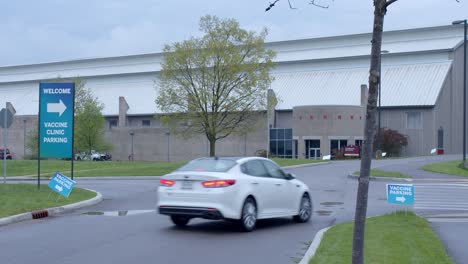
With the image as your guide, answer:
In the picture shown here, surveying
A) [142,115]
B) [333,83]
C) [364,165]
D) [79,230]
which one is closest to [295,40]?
[333,83]

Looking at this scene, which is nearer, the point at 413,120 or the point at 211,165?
the point at 211,165

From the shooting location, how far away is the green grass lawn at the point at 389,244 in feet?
34.4

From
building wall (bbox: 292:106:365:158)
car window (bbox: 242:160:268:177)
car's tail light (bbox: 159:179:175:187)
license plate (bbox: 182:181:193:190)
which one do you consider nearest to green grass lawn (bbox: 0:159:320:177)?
building wall (bbox: 292:106:365:158)

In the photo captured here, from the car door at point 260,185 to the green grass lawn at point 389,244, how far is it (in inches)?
60.6

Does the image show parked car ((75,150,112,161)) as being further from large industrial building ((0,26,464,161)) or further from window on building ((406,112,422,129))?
window on building ((406,112,422,129))

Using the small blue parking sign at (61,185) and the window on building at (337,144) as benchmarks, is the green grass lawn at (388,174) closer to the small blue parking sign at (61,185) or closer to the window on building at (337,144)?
the small blue parking sign at (61,185)

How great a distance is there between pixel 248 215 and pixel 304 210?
2.58 metres

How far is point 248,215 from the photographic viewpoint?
14.3 metres

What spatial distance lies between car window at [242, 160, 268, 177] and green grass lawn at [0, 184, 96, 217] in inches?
227

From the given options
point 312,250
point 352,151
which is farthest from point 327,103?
point 312,250

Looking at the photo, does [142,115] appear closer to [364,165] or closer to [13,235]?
[13,235]

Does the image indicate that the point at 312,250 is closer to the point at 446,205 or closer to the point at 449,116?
the point at 446,205

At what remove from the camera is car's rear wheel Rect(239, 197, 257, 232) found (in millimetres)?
14141

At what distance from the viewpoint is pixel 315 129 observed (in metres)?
68.8
